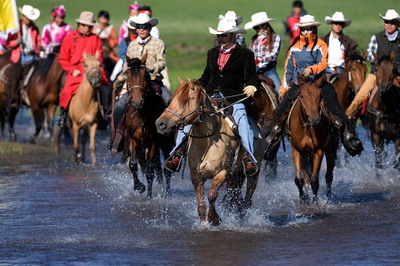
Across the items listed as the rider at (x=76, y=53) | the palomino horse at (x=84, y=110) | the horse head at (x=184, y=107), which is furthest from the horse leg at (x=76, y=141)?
the horse head at (x=184, y=107)

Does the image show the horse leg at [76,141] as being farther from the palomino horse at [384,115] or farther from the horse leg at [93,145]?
the palomino horse at [384,115]

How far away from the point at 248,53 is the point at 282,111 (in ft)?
6.82

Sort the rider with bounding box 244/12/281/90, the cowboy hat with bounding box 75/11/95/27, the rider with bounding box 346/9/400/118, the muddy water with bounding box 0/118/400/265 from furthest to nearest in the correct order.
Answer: the cowboy hat with bounding box 75/11/95/27, the rider with bounding box 346/9/400/118, the rider with bounding box 244/12/281/90, the muddy water with bounding box 0/118/400/265

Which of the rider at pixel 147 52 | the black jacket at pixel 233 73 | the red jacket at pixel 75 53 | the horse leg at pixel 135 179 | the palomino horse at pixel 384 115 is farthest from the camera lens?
the red jacket at pixel 75 53

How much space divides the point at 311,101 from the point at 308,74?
0.51 meters

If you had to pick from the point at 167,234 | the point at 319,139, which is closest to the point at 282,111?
the point at 319,139

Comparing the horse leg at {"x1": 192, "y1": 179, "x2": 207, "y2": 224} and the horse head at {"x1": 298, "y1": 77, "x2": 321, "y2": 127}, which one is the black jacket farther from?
the horse head at {"x1": 298, "y1": 77, "x2": 321, "y2": 127}

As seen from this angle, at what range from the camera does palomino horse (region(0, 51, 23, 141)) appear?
78.8 ft

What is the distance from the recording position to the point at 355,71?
18812mm

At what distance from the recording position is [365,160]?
19.2 meters

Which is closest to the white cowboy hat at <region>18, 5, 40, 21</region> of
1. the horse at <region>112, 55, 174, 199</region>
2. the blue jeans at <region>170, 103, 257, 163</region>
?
the horse at <region>112, 55, 174, 199</region>

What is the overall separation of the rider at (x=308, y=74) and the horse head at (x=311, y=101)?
202mm

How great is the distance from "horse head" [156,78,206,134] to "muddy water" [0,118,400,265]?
1.32m

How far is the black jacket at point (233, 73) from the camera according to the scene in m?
12.4
